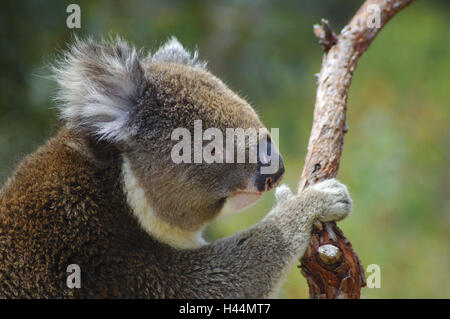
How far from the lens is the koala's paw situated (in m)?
2.83

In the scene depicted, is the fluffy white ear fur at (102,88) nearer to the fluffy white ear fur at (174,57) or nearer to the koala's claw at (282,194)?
the fluffy white ear fur at (174,57)

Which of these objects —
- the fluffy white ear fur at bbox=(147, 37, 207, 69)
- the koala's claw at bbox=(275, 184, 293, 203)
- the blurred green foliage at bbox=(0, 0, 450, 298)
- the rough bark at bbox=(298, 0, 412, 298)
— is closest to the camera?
the rough bark at bbox=(298, 0, 412, 298)

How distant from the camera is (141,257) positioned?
284 centimetres

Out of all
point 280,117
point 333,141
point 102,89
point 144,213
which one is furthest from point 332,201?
point 280,117

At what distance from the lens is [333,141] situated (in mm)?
2734

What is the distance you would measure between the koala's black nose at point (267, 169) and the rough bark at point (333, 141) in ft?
0.47

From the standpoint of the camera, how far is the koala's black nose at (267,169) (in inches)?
109

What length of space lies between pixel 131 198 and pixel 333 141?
3.35 ft

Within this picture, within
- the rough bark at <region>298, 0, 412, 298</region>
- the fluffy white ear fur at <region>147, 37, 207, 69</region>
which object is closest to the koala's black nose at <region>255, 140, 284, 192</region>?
the rough bark at <region>298, 0, 412, 298</region>

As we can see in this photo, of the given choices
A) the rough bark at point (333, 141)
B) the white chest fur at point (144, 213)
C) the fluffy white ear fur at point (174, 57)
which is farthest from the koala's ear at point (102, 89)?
the rough bark at point (333, 141)

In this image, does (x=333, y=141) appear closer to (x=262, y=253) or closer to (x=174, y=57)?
(x=262, y=253)

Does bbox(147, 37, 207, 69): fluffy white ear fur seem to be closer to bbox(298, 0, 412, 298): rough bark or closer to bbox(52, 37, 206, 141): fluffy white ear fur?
bbox(52, 37, 206, 141): fluffy white ear fur

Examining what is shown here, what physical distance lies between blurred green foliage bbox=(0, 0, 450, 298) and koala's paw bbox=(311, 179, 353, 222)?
2.11 meters
